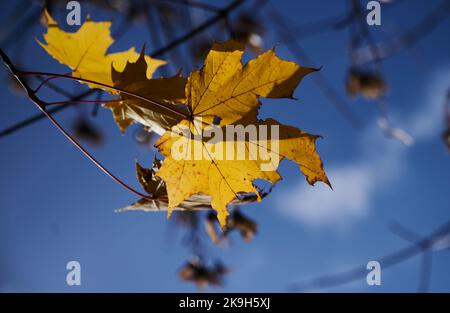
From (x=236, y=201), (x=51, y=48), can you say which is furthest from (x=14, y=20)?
(x=236, y=201)

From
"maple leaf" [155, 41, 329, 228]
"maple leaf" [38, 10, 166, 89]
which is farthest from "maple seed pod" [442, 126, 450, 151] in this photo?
"maple leaf" [38, 10, 166, 89]

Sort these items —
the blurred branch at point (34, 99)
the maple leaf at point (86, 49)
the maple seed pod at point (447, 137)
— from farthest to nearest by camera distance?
1. the maple seed pod at point (447, 137)
2. the maple leaf at point (86, 49)
3. the blurred branch at point (34, 99)

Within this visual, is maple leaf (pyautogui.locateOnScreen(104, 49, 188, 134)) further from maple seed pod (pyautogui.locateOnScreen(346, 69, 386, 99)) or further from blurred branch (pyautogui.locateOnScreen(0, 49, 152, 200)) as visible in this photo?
maple seed pod (pyautogui.locateOnScreen(346, 69, 386, 99))

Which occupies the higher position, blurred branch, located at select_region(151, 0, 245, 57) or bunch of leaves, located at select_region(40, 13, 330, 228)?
blurred branch, located at select_region(151, 0, 245, 57)

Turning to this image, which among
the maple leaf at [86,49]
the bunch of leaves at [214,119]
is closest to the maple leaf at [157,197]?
the bunch of leaves at [214,119]

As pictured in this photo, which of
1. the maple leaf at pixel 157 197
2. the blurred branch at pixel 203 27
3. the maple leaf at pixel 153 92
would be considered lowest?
the maple leaf at pixel 157 197

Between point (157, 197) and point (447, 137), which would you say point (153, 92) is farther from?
point (447, 137)

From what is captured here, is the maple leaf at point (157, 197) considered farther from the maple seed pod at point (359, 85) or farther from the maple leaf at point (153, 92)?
the maple seed pod at point (359, 85)

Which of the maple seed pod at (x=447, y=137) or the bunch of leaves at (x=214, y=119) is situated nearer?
→ the bunch of leaves at (x=214, y=119)
